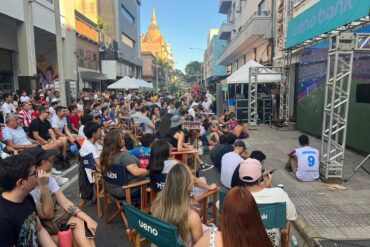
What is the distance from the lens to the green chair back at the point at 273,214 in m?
3.19

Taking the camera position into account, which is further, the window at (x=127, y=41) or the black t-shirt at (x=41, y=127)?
the window at (x=127, y=41)

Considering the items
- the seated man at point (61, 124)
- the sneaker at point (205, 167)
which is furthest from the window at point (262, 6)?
the seated man at point (61, 124)

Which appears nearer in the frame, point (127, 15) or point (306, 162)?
point (306, 162)

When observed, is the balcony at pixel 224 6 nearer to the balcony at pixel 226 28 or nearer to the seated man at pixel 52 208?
the balcony at pixel 226 28

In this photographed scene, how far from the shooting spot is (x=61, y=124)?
924 centimetres

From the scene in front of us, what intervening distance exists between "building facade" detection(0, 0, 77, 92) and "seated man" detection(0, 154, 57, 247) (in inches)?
544

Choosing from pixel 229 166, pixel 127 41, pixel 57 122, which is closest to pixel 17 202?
pixel 229 166

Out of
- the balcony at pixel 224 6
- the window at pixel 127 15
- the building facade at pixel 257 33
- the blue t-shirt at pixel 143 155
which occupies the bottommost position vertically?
the blue t-shirt at pixel 143 155

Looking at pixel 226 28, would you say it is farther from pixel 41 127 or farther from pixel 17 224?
pixel 17 224

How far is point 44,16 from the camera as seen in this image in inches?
765

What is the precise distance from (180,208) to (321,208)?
142 inches

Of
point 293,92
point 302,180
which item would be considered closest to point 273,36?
point 293,92

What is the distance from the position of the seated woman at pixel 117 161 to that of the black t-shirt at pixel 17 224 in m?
1.96

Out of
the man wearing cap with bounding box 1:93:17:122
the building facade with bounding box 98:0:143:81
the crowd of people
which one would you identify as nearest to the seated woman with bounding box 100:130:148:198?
the crowd of people
